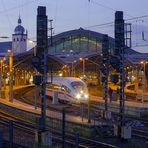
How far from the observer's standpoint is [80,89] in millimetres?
52469

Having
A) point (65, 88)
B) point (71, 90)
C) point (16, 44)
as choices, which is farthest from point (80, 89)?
point (16, 44)

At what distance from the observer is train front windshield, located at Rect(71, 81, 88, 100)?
5156 cm

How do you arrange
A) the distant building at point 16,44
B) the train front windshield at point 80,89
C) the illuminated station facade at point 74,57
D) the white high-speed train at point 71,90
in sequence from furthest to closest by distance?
the distant building at point 16,44
the illuminated station facade at point 74,57
the train front windshield at point 80,89
the white high-speed train at point 71,90

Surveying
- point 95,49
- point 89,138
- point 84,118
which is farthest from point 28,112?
point 95,49

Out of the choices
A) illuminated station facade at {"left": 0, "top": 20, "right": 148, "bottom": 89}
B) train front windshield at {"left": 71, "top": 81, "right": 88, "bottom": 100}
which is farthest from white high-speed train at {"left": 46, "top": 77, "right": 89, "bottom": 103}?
illuminated station facade at {"left": 0, "top": 20, "right": 148, "bottom": 89}

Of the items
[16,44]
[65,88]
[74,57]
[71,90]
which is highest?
[16,44]

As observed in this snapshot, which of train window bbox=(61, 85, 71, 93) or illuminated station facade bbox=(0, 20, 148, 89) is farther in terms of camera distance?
illuminated station facade bbox=(0, 20, 148, 89)

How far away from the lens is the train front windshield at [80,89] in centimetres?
5156

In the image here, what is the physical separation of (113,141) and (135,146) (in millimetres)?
1856

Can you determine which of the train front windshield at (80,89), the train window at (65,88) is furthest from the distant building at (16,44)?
the train front windshield at (80,89)

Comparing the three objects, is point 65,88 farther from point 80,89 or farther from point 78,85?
point 80,89

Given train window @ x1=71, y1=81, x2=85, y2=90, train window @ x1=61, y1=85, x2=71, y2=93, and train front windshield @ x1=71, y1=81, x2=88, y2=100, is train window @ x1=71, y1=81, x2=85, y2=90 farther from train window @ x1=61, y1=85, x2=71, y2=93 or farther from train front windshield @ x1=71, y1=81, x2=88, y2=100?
train window @ x1=61, y1=85, x2=71, y2=93

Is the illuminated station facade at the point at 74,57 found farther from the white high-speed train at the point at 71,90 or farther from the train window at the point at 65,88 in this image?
the train window at the point at 65,88

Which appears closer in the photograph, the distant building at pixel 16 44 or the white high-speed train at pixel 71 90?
the white high-speed train at pixel 71 90
